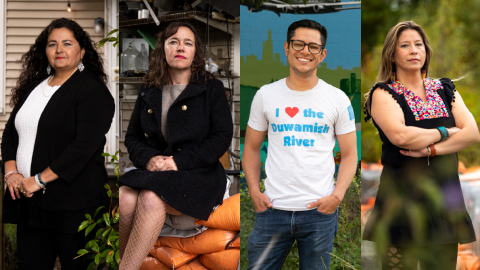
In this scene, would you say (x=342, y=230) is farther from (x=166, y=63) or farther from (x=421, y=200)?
(x=166, y=63)

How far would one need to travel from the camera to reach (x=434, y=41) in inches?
100.0

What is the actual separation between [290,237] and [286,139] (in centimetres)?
62

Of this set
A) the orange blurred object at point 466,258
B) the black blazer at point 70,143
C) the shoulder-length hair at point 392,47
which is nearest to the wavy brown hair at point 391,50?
the shoulder-length hair at point 392,47

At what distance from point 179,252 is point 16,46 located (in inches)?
90.2

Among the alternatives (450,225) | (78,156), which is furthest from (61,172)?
(450,225)

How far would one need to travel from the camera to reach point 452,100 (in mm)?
2486

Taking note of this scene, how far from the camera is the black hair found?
2.47m

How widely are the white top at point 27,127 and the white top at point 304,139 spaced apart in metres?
1.57

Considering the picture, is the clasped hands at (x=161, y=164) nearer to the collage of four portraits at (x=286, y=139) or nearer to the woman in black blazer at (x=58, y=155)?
the collage of four portraits at (x=286, y=139)

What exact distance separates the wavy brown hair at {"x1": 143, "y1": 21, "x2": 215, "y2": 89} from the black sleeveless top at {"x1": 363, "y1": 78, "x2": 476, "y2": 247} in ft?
3.59

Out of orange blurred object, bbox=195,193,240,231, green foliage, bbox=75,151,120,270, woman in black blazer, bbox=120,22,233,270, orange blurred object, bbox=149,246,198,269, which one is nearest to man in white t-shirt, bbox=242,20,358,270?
orange blurred object, bbox=195,193,240,231

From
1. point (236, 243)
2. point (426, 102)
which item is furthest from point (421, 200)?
point (236, 243)

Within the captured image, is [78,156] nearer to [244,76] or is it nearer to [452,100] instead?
[244,76]

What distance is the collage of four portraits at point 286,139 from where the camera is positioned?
2.40 m
